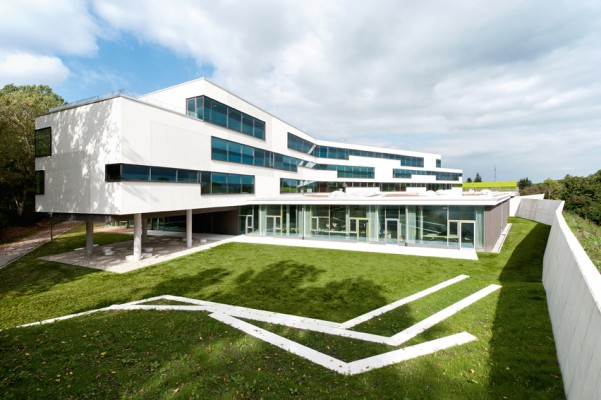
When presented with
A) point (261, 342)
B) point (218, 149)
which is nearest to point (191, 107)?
point (218, 149)

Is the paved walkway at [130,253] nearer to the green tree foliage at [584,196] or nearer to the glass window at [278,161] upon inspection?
the glass window at [278,161]

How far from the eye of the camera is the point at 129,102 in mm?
16906

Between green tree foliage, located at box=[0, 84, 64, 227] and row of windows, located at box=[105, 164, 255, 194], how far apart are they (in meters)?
19.8

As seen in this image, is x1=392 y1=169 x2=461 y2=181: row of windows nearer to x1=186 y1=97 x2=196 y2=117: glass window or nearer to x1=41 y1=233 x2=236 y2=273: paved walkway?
x1=41 y1=233 x2=236 y2=273: paved walkway

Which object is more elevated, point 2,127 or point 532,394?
point 2,127

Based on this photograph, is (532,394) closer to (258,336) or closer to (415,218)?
(258,336)

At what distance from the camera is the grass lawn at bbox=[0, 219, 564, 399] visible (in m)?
5.80

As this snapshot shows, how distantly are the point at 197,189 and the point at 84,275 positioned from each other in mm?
8955

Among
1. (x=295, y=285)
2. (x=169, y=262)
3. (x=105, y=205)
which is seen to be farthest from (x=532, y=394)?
(x=105, y=205)

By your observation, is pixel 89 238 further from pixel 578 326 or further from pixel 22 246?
pixel 578 326

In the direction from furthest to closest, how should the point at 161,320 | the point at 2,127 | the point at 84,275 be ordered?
the point at 2,127
the point at 84,275
the point at 161,320

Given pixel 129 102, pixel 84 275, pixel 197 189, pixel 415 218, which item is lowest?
pixel 84 275

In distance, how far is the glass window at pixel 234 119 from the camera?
2532 centimetres

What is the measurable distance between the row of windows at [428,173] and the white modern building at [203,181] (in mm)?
30328
